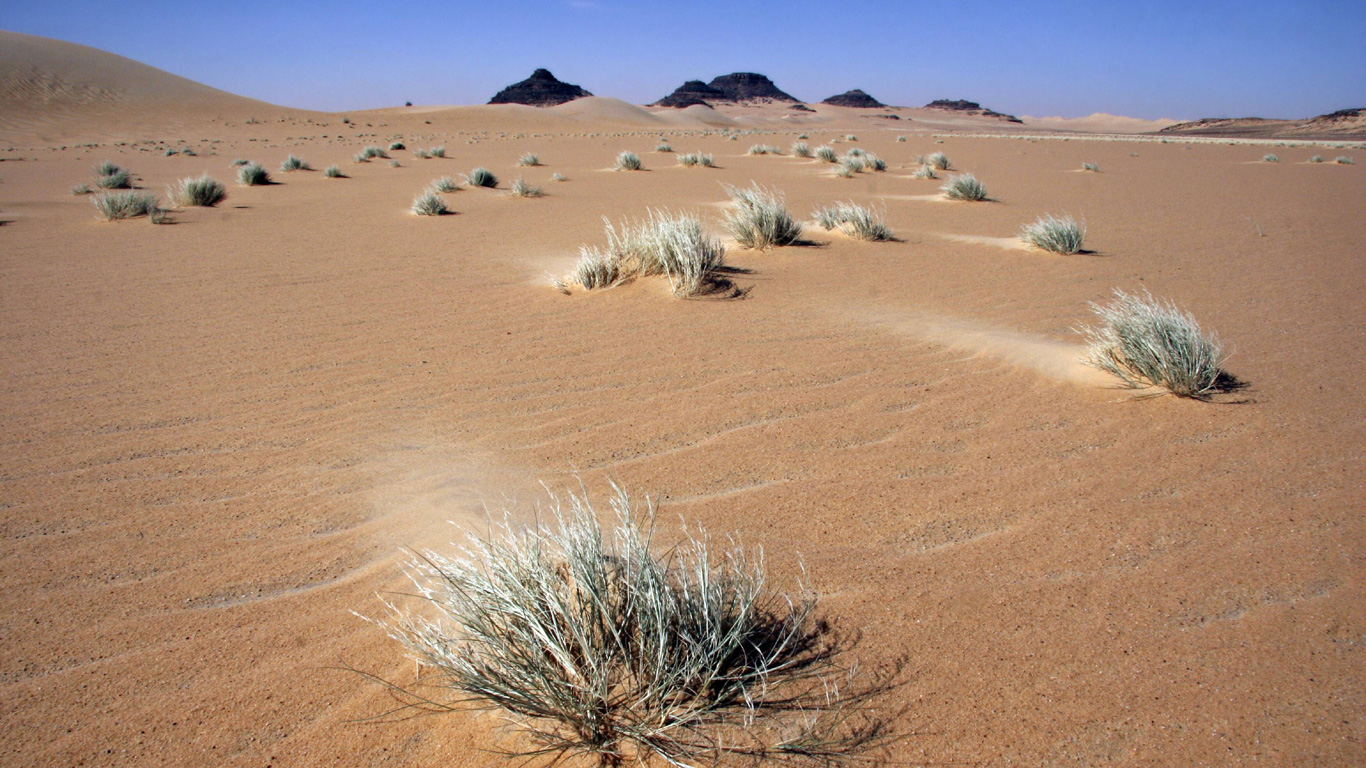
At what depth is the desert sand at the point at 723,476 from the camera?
2.14m

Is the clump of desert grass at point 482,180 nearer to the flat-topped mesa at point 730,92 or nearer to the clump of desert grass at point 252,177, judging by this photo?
the clump of desert grass at point 252,177

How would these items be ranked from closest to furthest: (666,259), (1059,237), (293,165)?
(666,259) → (1059,237) → (293,165)

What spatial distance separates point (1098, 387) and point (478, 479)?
3.68 meters

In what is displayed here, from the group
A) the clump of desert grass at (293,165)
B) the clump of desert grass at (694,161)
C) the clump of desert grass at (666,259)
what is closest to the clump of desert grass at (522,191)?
the clump of desert grass at (666,259)

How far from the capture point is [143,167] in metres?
21.2

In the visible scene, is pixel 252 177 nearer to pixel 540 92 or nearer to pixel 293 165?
pixel 293 165

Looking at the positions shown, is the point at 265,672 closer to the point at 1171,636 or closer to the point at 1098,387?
the point at 1171,636

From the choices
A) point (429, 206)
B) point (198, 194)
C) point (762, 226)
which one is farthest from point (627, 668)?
point (198, 194)

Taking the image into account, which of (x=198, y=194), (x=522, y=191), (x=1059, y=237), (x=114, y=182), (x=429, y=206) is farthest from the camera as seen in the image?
(x=114, y=182)

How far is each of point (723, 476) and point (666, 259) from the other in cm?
375

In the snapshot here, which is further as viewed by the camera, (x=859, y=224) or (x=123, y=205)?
Answer: (x=123, y=205)

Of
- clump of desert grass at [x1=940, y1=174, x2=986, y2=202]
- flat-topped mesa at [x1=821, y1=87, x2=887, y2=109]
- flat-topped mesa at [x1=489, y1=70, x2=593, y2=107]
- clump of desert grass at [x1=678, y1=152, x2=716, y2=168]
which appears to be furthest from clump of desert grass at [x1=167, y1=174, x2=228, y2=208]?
flat-topped mesa at [x1=821, y1=87, x2=887, y2=109]

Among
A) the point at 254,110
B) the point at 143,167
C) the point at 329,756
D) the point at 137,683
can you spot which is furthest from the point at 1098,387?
the point at 254,110

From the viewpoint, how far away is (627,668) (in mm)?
2080
